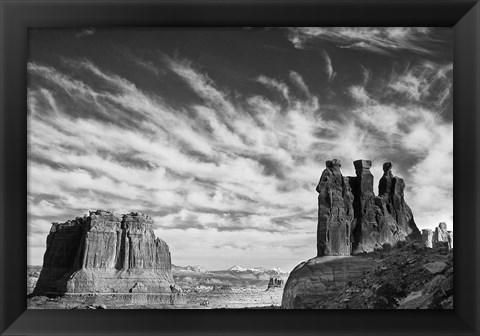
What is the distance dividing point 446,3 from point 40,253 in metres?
5.08

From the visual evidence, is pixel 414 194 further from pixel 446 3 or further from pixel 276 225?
pixel 446 3

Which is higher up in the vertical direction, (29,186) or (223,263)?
(29,186)

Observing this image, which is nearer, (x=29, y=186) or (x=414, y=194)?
(x=29, y=186)

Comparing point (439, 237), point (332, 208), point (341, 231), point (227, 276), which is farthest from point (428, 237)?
point (227, 276)

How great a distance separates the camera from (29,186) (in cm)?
671

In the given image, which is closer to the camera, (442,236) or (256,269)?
(442,236)

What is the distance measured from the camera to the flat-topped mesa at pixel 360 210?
7832mm

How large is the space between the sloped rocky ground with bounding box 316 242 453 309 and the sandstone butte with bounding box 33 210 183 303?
2.19m

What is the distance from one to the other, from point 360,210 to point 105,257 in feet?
12.8

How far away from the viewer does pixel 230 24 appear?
6.29 meters

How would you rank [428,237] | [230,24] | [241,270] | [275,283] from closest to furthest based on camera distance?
[230,24], [428,237], [275,283], [241,270]

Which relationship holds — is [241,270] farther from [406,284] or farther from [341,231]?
[406,284]
